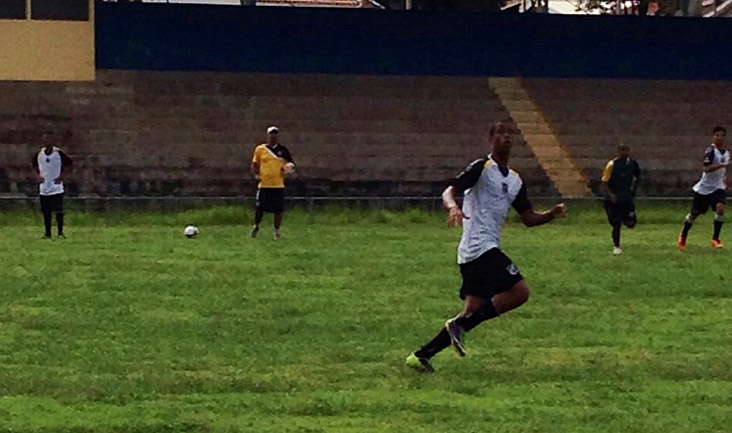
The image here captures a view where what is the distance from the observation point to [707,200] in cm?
2184

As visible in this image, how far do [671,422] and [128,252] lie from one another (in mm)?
13925

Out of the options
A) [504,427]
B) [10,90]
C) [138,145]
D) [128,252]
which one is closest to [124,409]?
[504,427]

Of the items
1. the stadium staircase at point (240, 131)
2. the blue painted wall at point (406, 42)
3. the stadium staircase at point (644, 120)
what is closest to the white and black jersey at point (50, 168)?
the stadium staircase at point (240, 131)

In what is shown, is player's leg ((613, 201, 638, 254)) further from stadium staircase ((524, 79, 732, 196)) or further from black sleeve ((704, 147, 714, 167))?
stadium staircase ((524, 79, 732, 196))

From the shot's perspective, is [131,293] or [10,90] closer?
[131,293]

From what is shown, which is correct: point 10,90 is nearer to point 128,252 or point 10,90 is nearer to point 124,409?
point 128,252

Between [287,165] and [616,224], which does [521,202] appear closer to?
[616,224]

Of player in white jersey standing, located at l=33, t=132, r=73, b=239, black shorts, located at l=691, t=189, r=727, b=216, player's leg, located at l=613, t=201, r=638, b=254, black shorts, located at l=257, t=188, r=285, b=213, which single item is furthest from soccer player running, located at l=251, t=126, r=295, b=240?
black shorts, located at l=691, t=189, r=727, b=216

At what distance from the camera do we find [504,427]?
328 inches

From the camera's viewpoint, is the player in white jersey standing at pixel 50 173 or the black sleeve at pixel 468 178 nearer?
the black sleeve at pixel 468 178

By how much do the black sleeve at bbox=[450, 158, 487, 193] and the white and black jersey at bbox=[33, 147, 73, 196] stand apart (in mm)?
14834

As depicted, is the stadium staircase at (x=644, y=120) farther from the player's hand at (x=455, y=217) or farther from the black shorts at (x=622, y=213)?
the player's hand at (x=455, y=217)

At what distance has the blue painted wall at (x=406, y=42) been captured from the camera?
36156 millimetres

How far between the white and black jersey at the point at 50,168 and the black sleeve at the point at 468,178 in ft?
48.7
